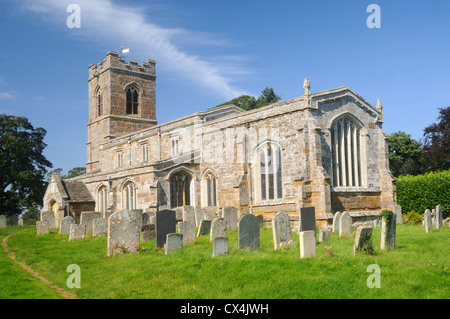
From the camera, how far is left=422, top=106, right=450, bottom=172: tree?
3178 cm

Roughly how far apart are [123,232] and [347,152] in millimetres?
13258

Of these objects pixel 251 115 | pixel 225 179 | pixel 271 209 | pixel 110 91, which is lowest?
pixel 271 209

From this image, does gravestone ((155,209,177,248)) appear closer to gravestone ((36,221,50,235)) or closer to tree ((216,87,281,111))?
gravestone ((36,221,50,235))

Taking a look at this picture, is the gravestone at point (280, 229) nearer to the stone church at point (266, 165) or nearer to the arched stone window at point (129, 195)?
the stone church at point (266, 165)

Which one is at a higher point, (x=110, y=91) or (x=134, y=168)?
(x=110, y=91)

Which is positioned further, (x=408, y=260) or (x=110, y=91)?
(x=110, y=91)

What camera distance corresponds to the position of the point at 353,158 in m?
22.4

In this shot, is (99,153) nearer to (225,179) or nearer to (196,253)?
(225,179)

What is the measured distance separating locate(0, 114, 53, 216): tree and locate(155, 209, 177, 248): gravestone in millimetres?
26829

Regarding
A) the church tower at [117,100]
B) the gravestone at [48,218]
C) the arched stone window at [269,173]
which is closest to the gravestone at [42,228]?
the gravestone at [48,218]

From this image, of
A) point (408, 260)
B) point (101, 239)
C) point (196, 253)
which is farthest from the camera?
point (101, 239)

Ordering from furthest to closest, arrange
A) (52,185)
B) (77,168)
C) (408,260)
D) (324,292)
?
(77,168) < (52,185) < (408,260) < (324,292)
